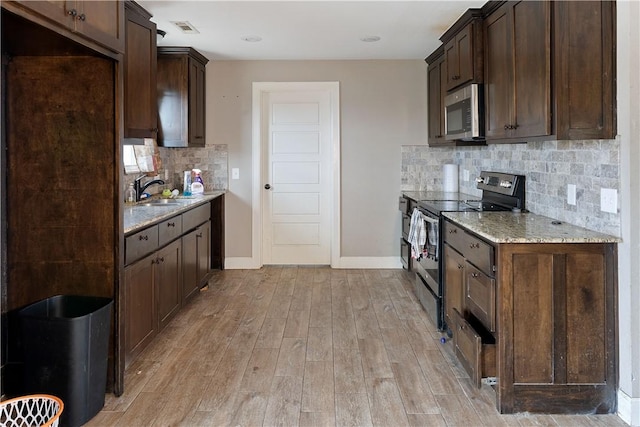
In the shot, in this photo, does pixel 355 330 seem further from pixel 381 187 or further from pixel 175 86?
pixel 175 86

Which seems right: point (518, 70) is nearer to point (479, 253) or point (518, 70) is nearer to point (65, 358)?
point (479, 253)

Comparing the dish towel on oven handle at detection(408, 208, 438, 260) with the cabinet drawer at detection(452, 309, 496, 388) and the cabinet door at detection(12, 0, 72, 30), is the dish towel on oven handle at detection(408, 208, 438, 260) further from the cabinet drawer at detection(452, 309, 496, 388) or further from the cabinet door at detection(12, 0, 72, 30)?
the cabinet door at detection(12, 0, 72, 30)

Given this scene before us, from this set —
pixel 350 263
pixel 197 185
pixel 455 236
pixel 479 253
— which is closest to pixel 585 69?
pixel 479 253

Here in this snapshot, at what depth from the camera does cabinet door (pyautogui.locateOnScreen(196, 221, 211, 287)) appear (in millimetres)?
4410

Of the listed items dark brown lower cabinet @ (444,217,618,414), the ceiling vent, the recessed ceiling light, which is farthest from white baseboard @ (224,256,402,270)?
dark brown lower cabinet @ (444,217,618,414)

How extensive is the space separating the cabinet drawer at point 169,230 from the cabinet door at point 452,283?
196 cm

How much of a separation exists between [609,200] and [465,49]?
72.5 inches

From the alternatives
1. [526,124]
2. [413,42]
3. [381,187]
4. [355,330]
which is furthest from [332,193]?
[526,124]

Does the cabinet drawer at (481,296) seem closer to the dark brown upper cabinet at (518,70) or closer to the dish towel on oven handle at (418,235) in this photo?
the dark brown upper cabinet at (518,70)

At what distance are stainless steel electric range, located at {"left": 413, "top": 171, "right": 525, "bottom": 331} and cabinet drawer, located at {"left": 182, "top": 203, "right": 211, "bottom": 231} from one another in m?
1.91

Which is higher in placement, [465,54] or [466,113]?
[465,54]

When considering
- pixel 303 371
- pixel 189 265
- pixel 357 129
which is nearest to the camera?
pixel 303 371

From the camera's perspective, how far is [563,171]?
2.92m

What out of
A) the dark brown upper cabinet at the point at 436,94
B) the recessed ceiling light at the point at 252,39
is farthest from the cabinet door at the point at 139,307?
the dark brown upper cabinet at the point at 436,94
